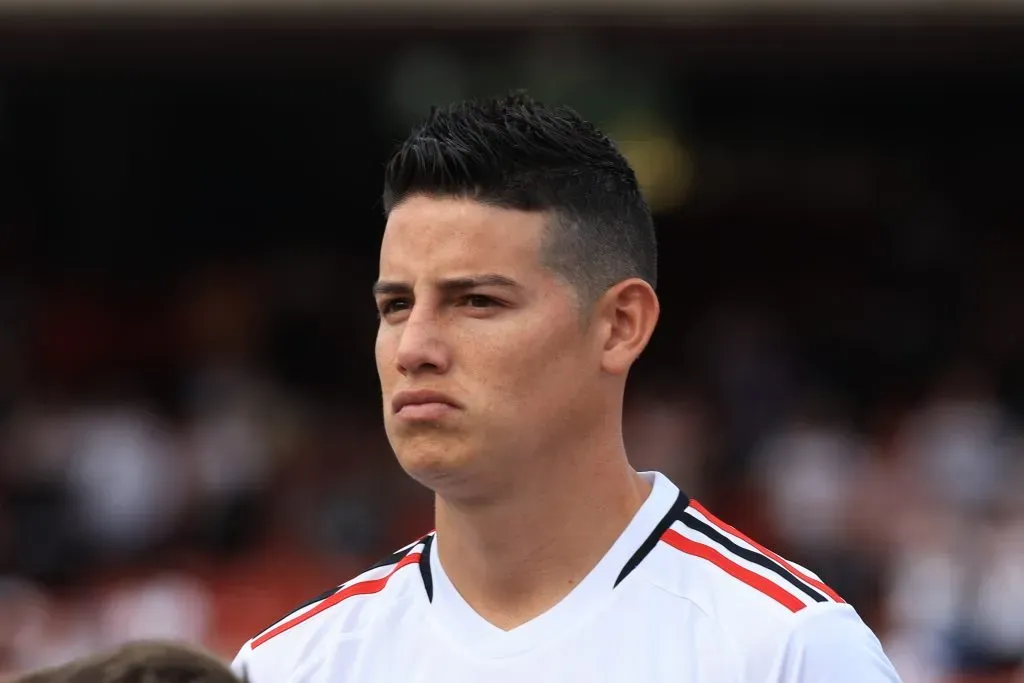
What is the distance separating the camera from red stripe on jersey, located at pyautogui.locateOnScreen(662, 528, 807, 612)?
268 centimetres

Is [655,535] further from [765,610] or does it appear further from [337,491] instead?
[337,491]

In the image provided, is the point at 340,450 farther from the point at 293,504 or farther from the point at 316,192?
the point at 316,192

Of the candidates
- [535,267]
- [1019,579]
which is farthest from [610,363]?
[1019,579]

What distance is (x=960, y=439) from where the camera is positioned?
31.1 feet

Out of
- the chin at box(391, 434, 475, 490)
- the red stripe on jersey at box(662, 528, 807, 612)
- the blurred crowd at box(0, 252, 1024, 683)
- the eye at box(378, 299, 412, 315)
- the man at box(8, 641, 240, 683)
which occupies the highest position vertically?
the eye at box(378, 299, 412, 315)

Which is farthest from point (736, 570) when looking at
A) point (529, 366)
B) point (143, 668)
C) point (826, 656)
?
point (143, 668)

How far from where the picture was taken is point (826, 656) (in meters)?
2.58

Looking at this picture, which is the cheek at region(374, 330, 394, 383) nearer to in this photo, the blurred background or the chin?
the chin

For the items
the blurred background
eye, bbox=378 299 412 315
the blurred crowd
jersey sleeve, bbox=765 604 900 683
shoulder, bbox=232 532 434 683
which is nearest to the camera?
jersey sleeve, bbox=765 604 900 683

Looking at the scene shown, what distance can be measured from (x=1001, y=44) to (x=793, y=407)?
2.66 m

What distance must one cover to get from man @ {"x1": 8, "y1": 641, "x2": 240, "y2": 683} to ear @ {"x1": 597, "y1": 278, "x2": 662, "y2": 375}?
1099 mm

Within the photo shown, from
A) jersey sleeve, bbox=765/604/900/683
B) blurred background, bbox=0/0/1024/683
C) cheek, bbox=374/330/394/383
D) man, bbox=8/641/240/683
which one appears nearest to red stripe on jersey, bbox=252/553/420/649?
cheek, bbox=374/330/394/383

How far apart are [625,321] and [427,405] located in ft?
1.38

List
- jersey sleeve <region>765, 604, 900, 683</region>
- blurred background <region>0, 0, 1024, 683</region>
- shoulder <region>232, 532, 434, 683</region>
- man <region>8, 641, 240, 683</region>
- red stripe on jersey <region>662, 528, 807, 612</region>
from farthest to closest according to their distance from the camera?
blurred background <region>0, 0, 1024, 683</region>
shoulder <region>232, 532, 434, 683</region>
red stripe on jersey <region>662, 528, 807, 612</region>
jersey sleeve <region>765, 604, 900, 683</region>
man <region>8, 641, 240, 683</region>
